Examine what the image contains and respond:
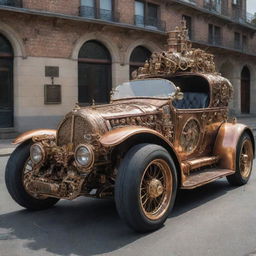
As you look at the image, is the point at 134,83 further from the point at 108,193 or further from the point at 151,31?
the point at 151,31

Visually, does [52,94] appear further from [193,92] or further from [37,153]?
[37,153]

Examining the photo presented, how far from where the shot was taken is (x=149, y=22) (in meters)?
24.5

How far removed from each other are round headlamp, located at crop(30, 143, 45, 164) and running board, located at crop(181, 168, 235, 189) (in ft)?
6.17

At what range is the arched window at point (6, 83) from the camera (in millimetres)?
18625

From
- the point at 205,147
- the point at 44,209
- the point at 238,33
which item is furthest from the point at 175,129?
the point at 238,33

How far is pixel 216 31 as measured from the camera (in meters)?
31.6

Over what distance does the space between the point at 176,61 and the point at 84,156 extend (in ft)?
11.3

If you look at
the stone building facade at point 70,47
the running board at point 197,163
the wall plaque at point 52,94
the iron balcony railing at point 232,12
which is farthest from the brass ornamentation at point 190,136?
the iron balcony railing at point 232,12

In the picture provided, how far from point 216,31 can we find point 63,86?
1599 centimetres

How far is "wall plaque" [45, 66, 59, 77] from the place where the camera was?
19.4 meters

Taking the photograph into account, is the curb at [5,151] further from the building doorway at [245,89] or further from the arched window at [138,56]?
the building doorway at [245,89]

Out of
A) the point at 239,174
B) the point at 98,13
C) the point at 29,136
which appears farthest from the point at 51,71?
the point at 29,136

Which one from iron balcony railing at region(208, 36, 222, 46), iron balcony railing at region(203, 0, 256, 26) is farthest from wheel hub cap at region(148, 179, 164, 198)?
iron balcony railing at region(203, 0, 256, 26)

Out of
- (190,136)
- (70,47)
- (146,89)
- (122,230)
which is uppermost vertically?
(70,47)
